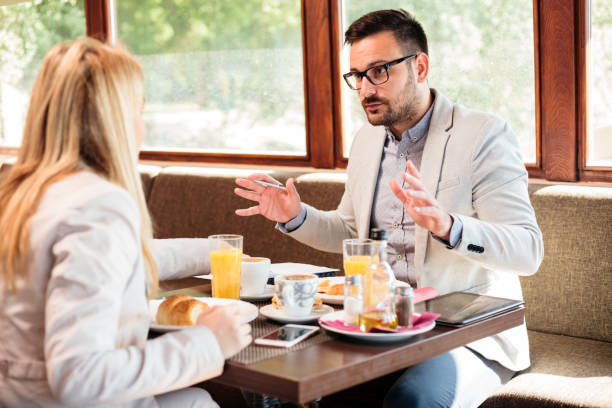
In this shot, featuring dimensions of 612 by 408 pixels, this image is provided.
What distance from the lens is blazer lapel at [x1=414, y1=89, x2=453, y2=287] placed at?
2125 mm

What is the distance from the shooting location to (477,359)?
1.95m

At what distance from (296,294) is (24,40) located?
385 cm

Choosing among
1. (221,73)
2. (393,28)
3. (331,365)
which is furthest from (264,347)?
(221,73)

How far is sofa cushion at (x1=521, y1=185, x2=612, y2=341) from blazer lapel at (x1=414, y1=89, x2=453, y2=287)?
44cm

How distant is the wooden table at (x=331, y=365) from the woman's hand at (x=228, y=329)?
0.03 m

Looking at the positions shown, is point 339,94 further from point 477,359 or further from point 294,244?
point 477,359

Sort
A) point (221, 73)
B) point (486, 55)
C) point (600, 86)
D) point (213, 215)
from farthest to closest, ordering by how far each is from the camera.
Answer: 1. point (221, 73)
2. point (213, 215)
3. point (486, 55)
4. point (600, 86)

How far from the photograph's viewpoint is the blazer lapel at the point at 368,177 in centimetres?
234

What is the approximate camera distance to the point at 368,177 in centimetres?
239

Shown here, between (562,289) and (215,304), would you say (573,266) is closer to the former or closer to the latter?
(562,289)

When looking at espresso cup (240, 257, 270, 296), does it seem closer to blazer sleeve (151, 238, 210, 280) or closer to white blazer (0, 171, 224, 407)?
blazer sleeve (151, 238, 210, 280)

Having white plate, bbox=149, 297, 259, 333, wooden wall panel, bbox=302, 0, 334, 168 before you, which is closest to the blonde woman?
white plate, bbox=149, 297, 259, 333

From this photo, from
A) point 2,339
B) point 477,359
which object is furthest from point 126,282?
point 477,359

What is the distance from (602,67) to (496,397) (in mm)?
1232
